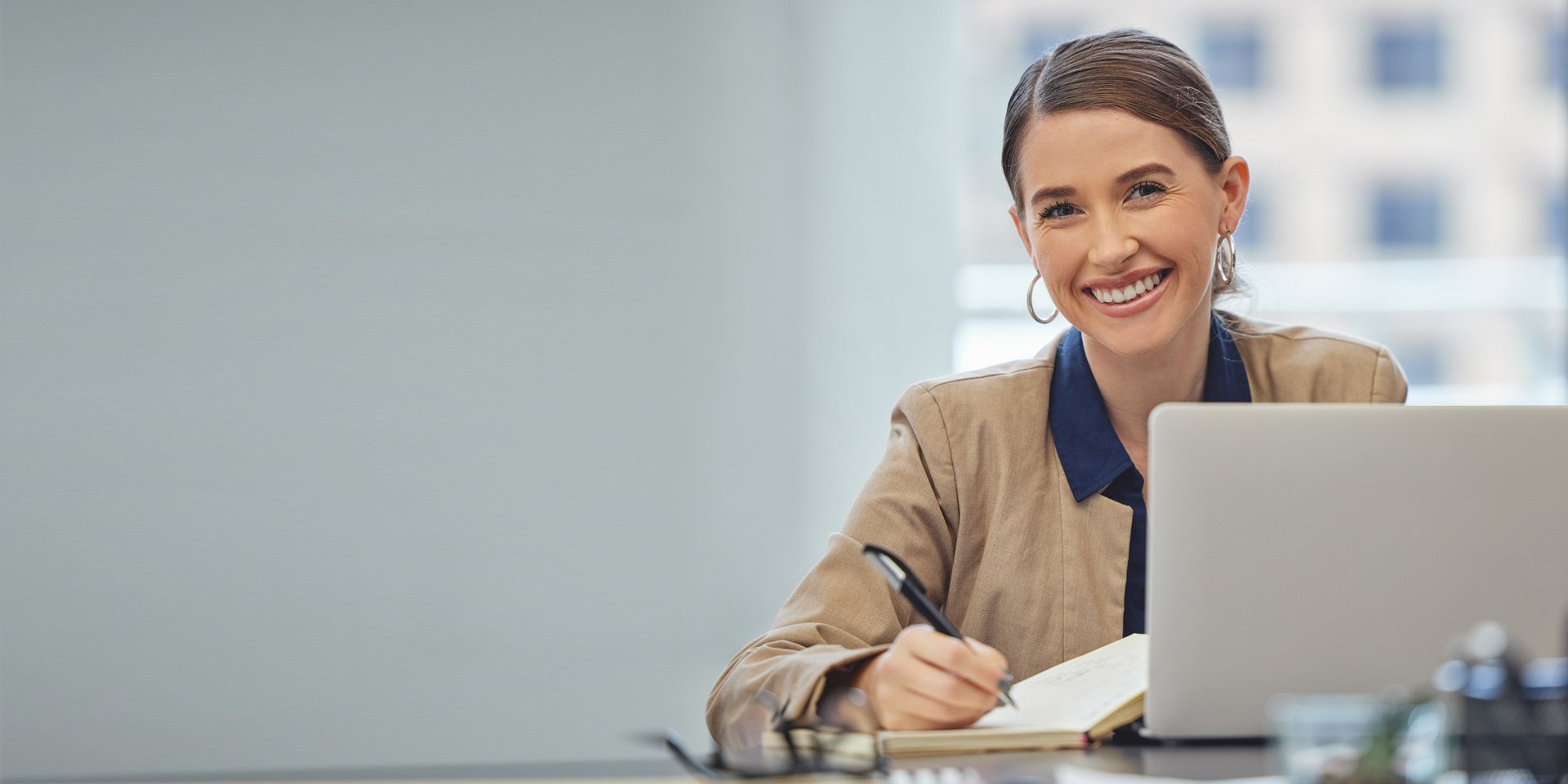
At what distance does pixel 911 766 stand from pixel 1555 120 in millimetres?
2997

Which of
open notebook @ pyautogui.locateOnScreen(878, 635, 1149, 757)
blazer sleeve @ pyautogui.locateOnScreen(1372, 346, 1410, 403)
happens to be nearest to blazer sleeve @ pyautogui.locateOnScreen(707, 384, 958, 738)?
open notebook @ pyautogui.locateOnScreen(878, 635, 1149, 757)

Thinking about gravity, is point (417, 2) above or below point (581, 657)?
above

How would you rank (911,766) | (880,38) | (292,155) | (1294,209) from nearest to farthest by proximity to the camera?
(911,766) → (292,155) → (880,38) → (1294,209)

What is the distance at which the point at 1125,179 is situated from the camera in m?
1.35

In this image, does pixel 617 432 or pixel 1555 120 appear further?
pixel 1555 120

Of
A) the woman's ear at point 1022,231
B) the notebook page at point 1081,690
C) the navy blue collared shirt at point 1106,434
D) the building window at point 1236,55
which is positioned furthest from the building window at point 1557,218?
the notebook page at point 1081,690

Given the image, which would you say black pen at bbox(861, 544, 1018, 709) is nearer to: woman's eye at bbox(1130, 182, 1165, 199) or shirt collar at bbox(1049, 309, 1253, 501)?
shirt collar at bbox(1049, 309, 1253, 501)

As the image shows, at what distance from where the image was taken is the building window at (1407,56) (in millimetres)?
3172

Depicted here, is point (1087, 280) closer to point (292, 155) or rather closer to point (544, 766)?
point (544, 766)

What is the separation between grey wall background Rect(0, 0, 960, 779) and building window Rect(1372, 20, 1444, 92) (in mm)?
1554

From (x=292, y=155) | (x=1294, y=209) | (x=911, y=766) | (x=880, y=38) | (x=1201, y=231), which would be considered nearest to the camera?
(x=911, y=766)

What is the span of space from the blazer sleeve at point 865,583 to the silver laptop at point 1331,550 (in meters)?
0.27

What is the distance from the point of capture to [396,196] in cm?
234

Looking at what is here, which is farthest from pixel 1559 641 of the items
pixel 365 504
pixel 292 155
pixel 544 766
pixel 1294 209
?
pixel 1294 209
